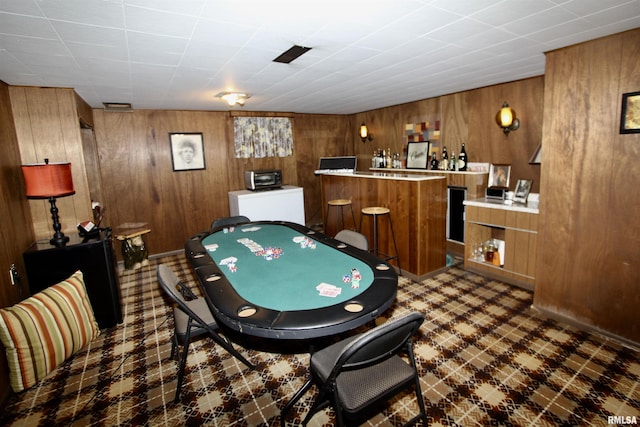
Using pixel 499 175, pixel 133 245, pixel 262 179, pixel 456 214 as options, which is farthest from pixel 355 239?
pixel 133 245

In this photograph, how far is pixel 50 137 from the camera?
3506mm

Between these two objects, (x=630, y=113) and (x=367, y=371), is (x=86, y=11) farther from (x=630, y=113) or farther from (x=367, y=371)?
(x=630, y=113)

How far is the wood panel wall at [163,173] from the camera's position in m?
5.21

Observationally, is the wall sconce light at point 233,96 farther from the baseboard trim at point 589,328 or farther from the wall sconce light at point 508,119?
the baseboard trim at point 589,328

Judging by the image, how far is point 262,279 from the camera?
2264 mm

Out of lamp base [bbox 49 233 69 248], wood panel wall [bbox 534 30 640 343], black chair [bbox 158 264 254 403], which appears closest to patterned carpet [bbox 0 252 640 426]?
black chair [bbox 158 264 254 403]

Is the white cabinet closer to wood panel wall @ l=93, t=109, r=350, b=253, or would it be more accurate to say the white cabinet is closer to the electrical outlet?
wood panel wall @ l=93, t=109, r=350, b=253

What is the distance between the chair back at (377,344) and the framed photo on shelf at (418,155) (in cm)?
442

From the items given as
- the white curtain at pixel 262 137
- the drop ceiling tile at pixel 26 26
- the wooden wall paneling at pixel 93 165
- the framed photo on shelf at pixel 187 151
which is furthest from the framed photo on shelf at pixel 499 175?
the wooden wall paneling at pixel 93 165

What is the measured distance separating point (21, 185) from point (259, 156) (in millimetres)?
3784

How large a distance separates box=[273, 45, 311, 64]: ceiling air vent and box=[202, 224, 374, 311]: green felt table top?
65.7 inches

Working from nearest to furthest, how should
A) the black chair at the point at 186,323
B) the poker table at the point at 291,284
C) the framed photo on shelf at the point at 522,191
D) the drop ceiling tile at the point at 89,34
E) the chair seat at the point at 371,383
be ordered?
the chair seat at the point at 371,383, the poker table at the point at 291,284, the drop ceiling tile at the point at 89,34, the black chair at the point at 186,323, the framed photo on shelf at the point at 522,191

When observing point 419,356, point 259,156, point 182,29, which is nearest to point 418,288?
point 419,356

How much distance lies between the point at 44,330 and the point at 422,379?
292 cm
